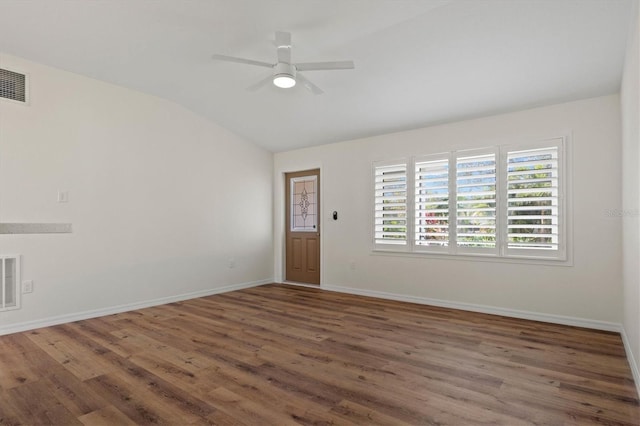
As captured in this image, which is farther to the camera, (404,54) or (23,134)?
(23,134)

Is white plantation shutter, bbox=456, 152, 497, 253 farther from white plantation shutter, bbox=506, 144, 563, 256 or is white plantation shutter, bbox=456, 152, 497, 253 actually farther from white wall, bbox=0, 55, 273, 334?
white wall, bbox=0, 55, 273, 334

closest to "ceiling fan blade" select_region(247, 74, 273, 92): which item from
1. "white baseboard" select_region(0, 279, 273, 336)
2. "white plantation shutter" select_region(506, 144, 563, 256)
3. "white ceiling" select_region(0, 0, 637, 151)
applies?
"white ceiling" select_region(0, 0, 637, 151)

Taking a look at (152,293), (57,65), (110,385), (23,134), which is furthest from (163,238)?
(110,385)

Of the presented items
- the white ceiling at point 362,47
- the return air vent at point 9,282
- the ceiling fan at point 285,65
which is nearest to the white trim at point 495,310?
the white ceiling at point 362,47

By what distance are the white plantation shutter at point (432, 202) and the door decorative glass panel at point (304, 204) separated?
1965 mm

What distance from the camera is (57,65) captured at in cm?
396

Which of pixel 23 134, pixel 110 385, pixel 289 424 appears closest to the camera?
pixel 289 424

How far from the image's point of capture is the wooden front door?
626 centimetres

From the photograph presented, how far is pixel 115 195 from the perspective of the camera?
4.46m

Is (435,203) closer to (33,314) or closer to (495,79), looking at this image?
(495,79)

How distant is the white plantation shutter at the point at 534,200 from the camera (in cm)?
392

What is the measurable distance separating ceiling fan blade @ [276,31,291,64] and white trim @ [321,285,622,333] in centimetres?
354

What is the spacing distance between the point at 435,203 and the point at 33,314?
492cm

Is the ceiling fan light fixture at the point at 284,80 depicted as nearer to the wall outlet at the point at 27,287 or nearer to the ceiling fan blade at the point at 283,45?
the ceiling fan blade at the point at 283,45
